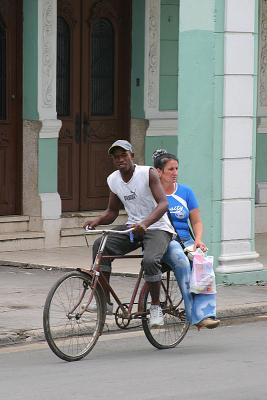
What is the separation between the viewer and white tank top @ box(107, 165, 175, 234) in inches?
416

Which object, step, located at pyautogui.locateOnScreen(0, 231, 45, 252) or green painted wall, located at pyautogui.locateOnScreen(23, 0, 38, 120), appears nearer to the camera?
step, located at pyautogui.locateOnScreen(0, 231, 45, 252)

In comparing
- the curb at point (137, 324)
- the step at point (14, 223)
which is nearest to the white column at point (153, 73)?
the step at point (14, 223)

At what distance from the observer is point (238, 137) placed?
14.6 m

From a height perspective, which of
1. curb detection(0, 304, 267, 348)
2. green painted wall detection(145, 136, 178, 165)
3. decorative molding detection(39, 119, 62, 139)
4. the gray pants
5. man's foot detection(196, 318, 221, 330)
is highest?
decorative molding detection(39, 119, 62, 139)

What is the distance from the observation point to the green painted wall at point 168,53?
18422 millimetres

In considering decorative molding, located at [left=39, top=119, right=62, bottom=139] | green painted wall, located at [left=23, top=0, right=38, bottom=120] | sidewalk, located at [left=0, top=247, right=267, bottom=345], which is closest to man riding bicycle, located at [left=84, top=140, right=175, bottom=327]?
sidewalk, located at [left=0, top=247, right=267, bottom=345]

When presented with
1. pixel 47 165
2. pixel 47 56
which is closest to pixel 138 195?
pixel 47 165

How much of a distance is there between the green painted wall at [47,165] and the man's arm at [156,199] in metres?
6.53

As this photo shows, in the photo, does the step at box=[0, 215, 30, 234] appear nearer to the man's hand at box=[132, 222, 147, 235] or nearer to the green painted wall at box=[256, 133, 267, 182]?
the green painted wall at box=[256, 133, 267, 182]

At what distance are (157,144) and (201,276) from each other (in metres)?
7.99

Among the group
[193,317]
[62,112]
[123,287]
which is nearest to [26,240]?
[62,112]

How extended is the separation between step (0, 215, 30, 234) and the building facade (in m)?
0.02

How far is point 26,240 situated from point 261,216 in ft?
13.4

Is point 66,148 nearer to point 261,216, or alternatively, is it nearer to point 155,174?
point 261,216
